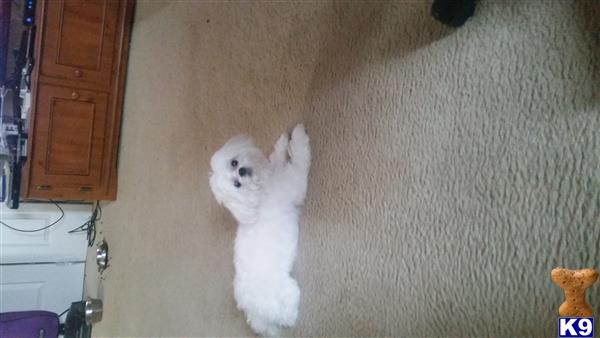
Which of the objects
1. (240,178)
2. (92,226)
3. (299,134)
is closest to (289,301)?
(240,178)

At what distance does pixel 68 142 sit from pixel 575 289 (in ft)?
8.06

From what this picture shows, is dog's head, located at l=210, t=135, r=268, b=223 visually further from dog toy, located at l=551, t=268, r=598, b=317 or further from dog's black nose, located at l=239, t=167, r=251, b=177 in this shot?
dog toy, located at l=551, t=268, r=598, b=317

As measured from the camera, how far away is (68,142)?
88.7 inches

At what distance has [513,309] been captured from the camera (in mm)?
671

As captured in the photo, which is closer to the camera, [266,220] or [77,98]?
[266,220]

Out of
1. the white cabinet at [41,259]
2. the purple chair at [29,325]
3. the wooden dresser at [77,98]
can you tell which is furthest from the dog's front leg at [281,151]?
the white cabinet at [41,259]

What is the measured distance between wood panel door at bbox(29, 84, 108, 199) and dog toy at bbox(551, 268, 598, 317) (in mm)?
2433

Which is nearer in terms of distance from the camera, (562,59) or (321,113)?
(562,59)

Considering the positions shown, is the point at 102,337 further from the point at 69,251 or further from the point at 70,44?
the point at 70,44

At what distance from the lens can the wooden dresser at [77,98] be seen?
2127mm

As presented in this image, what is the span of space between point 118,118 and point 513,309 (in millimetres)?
2404

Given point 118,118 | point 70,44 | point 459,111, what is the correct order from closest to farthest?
1. point 459,111
2. point 70,44
3. point 118,118

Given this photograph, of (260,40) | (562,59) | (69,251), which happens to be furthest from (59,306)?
(562,59)

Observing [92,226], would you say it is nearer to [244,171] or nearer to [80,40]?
[80,40]
